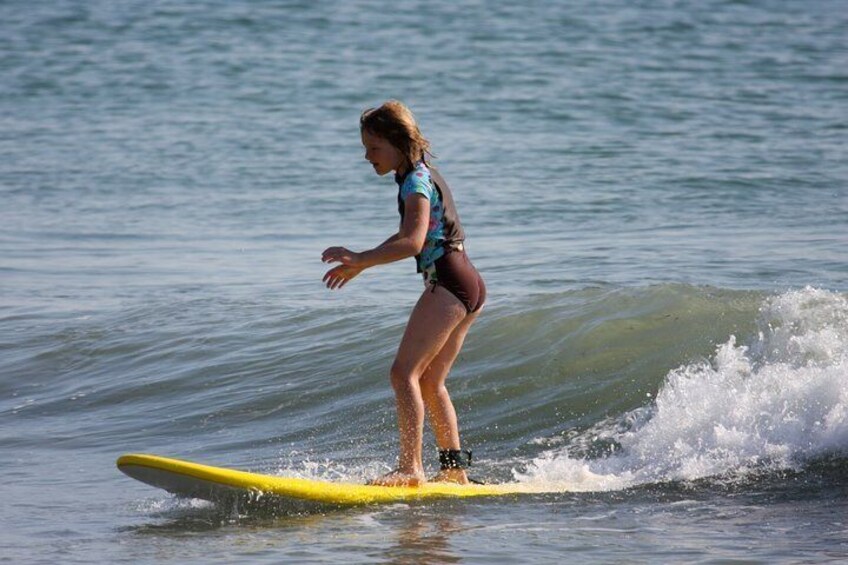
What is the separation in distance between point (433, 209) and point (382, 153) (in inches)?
12.1

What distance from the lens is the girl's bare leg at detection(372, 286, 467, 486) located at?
5.84 metres

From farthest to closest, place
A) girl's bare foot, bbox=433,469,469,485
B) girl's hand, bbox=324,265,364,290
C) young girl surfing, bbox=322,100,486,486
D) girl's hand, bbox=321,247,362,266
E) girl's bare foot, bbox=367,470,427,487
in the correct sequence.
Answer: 1. girl's bare foot, bbox=433,469,469,485
2. girl's bare foot, bbox=367,470,427,487
3. young girl surfing, bbox=322,100,486,486
4. girl's hand, bbox=324,265,364,290
5. girl's hand, bbox=321,247,362,266

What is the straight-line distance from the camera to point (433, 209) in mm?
5734

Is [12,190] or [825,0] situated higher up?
[825,0]

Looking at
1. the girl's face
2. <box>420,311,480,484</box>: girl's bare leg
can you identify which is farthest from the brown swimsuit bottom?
the girl's face

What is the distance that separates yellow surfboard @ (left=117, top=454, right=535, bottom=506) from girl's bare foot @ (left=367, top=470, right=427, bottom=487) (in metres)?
0.02

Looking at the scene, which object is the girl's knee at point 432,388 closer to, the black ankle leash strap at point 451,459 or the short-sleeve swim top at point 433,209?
the black ankle leash strap at point 451,459

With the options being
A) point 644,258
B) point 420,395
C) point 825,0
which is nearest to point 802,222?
point 644,258

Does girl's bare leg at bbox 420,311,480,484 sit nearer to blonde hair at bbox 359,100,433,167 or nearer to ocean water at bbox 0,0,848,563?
ocean water at bbox 0,0,848,563

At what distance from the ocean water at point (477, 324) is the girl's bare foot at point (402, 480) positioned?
0.39 feet

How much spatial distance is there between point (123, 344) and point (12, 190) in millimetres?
8083

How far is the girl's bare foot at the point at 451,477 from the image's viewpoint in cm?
614

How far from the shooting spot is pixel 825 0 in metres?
34.3

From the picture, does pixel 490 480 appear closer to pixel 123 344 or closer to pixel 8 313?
pixel 123 344
